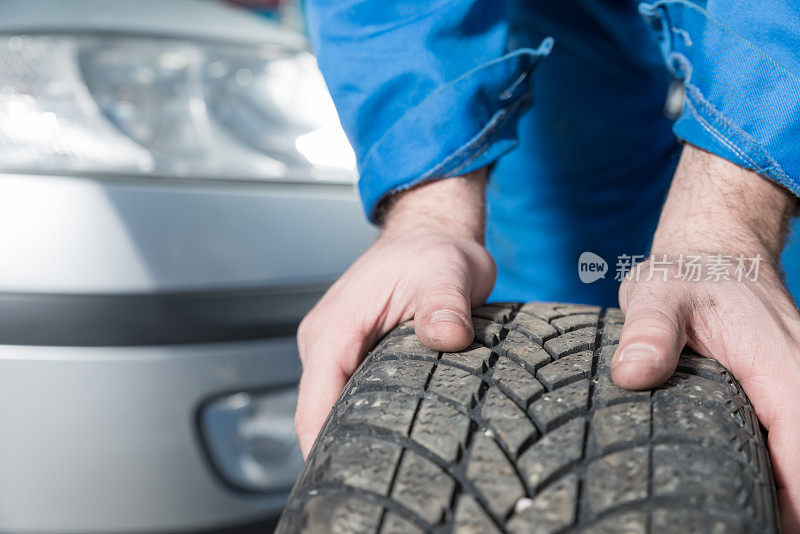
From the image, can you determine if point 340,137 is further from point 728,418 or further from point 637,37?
point 728,418

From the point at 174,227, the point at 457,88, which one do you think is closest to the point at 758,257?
the point at 457,88

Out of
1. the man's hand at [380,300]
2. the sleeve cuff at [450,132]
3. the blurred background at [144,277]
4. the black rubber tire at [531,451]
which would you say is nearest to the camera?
the black rubber tire at [531,451]

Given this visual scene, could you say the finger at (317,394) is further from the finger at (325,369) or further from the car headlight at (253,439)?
the car headlight at (253,439)

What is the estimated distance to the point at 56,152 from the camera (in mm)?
1291

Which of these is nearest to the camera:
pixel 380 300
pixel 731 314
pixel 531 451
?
pixel 531 451

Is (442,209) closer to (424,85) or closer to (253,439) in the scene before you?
(424,85)

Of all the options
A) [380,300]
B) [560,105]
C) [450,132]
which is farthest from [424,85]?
[560,105]

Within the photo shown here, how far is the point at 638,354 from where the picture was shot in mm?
683

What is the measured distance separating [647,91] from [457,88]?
65 centimetres

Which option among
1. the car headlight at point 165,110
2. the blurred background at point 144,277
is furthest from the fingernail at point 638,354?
the car headlight at point 165,110

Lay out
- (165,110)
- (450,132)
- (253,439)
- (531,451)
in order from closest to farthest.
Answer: (531,451) < (450,132) < (253,439) < (165,110)

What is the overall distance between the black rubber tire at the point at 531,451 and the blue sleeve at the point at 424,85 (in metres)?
0.32

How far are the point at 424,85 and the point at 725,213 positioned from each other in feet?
1.36

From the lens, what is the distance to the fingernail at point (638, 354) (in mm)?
679
